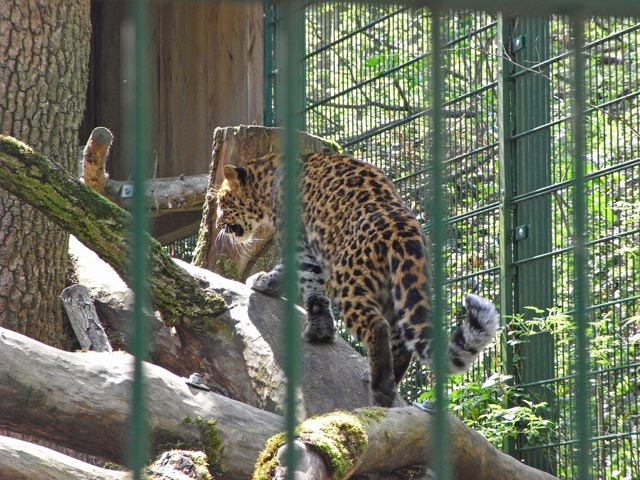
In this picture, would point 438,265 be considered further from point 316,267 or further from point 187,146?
point 187,146

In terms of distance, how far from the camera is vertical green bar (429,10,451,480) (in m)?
1.81

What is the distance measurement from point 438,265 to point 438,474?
0.33 meters

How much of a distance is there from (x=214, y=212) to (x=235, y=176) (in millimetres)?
507

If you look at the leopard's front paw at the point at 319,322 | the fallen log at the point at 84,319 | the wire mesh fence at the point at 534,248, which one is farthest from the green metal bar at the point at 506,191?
the fallen log at the point at 84,319

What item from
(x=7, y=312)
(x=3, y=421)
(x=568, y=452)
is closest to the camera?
(x=3, y=421)

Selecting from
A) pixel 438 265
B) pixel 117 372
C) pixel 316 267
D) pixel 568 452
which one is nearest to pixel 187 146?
pixel 316 267

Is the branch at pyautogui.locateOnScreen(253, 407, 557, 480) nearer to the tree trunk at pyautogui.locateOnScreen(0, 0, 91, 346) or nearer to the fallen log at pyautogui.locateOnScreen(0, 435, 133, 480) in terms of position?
the fallen log at pyautogui.locateOnScreen(0, 435, 133, 480)

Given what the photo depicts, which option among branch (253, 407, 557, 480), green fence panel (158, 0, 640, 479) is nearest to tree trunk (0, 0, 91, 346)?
green fence panel (158, 0, 640, 479)

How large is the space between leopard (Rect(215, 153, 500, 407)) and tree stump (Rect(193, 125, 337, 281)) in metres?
0.16

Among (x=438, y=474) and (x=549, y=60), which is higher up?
(x=549, y=60)

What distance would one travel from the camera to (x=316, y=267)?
7.18m

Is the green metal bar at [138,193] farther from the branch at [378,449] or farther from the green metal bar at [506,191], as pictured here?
the green metal bar at [506,191]

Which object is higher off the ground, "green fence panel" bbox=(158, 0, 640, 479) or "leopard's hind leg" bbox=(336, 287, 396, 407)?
"green fence panel" bbox=(158, 0, 640, 479)

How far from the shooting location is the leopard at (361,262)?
5.88 m
